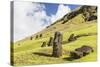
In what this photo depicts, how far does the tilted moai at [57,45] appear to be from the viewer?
217 centimetres

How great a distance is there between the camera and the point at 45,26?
2.13 m

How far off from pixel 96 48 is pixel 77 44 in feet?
0.78

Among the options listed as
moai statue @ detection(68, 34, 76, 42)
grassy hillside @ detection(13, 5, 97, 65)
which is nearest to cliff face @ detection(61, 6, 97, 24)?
grassy hillside @ detection(13, 5, 97, 65)

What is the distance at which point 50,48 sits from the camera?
7.06 feet

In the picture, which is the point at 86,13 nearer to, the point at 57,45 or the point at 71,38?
the point at 71,38

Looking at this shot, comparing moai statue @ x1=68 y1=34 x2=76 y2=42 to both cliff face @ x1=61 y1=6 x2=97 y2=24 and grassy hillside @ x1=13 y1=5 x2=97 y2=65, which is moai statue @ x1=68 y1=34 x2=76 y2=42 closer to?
grassy hillside @ x1=13 y1=5 x2=97 y2=65

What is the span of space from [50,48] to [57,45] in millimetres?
77

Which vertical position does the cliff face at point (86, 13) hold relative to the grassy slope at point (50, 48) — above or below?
above

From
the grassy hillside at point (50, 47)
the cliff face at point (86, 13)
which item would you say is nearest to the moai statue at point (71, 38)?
the grassy hillside at point (50, 47)

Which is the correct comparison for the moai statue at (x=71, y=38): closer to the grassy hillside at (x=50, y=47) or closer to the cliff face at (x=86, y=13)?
the grassy hillside at (x=50, y=47)

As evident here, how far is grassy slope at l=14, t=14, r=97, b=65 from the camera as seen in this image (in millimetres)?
2047

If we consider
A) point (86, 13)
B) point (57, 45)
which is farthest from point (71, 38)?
point (86, 13)
